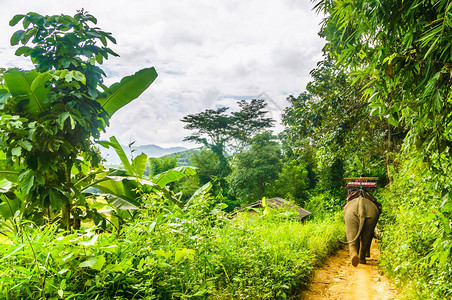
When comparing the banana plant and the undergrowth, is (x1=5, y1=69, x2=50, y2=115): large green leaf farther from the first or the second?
the undergrowth

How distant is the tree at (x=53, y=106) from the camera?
2.93 meters

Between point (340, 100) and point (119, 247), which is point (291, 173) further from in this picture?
point (119, 247)

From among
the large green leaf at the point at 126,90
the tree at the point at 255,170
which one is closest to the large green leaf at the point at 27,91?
the large green leaf at the point at 126,90

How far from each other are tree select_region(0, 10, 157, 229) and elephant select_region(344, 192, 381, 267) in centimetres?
473

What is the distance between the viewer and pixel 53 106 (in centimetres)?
317

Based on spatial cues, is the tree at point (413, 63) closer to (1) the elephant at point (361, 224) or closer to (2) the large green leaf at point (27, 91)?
(2) the large green leaf at point (27, 91)

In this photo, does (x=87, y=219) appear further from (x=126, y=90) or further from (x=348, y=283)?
(x=348, y=283)

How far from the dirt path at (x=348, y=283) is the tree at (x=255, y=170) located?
15.4 m

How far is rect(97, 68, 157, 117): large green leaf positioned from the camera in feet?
14.3

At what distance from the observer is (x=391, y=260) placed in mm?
4418

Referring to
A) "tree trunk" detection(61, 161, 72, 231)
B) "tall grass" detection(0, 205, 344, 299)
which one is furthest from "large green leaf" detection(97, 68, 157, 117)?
"tall grass" detection(0, 205, 344, 299)

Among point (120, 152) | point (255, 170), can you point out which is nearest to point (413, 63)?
point (120, 152)

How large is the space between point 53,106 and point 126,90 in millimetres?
1386

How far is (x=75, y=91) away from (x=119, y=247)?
1794 mm
